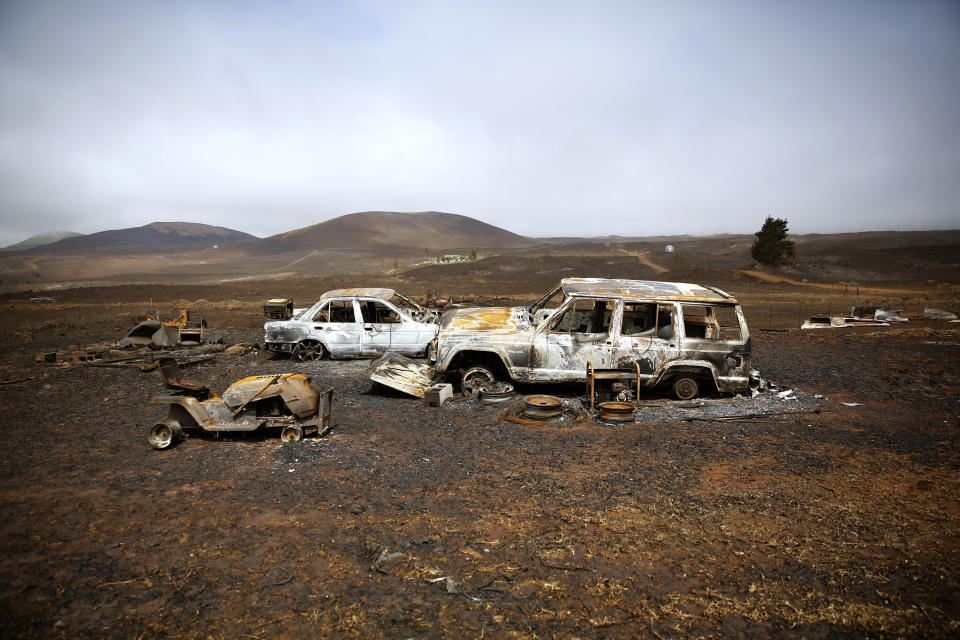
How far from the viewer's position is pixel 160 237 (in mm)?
133625

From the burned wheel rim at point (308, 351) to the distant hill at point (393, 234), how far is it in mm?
84770

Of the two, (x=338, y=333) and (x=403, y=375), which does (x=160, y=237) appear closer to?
(x=338, y=333)

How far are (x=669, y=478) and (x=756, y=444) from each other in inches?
67.7

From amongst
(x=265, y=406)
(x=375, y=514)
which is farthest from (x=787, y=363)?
(x=265, y=406)

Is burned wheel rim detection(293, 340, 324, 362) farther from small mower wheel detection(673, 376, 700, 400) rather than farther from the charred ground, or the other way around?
small mower wheel detection(673, 376, 700, 400)

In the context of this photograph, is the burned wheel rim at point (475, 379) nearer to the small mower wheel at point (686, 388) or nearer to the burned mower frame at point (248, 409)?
the burned mower frame at point (248, 409)

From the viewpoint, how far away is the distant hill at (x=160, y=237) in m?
124

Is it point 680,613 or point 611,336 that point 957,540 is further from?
point 611,336

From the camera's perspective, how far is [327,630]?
287 cm

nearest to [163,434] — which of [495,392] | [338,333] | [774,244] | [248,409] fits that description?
[248,409]

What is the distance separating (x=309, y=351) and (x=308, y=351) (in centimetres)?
2

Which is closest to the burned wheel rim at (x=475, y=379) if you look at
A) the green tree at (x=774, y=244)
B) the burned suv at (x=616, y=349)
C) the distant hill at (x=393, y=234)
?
the burned suv at (x=616, y=349)

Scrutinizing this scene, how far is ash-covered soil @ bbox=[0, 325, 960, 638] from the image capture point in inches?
118

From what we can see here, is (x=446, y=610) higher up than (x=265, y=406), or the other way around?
(x=265, y=406)
